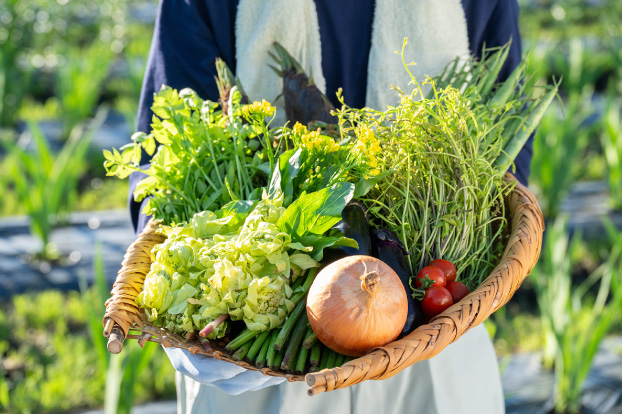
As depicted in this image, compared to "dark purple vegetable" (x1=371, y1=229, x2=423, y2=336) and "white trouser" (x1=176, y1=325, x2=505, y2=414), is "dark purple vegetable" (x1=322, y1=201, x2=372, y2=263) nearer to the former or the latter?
"dark purple vegetable" (x1=371, y1=229, x2=423, y2=336)

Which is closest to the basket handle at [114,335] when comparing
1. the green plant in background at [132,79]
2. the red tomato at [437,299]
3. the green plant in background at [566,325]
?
the red tomato at [437,299]

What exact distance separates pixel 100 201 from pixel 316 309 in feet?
9.84

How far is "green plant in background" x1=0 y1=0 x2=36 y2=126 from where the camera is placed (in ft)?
13.1

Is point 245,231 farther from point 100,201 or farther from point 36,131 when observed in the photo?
point 100,201

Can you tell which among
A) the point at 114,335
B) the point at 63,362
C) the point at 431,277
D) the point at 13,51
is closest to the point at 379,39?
the point at 431,277

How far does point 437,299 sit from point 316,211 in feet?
0.82

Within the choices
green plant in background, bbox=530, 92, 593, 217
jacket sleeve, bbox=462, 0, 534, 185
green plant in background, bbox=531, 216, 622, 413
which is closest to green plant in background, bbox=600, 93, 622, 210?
green plant in background, bbox=530, 92, 593, 217

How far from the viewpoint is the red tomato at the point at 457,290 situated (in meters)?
1.09

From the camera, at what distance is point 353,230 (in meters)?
1.10

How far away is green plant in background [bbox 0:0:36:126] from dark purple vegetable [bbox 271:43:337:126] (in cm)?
303

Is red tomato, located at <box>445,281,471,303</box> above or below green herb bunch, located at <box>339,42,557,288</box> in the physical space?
below

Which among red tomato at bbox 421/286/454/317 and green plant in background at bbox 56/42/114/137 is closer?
red tomato at bbox 421/286/454/317

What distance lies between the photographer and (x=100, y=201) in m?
3.69

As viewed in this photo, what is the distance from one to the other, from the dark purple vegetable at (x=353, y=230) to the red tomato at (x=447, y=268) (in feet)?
Answer: 0.41
